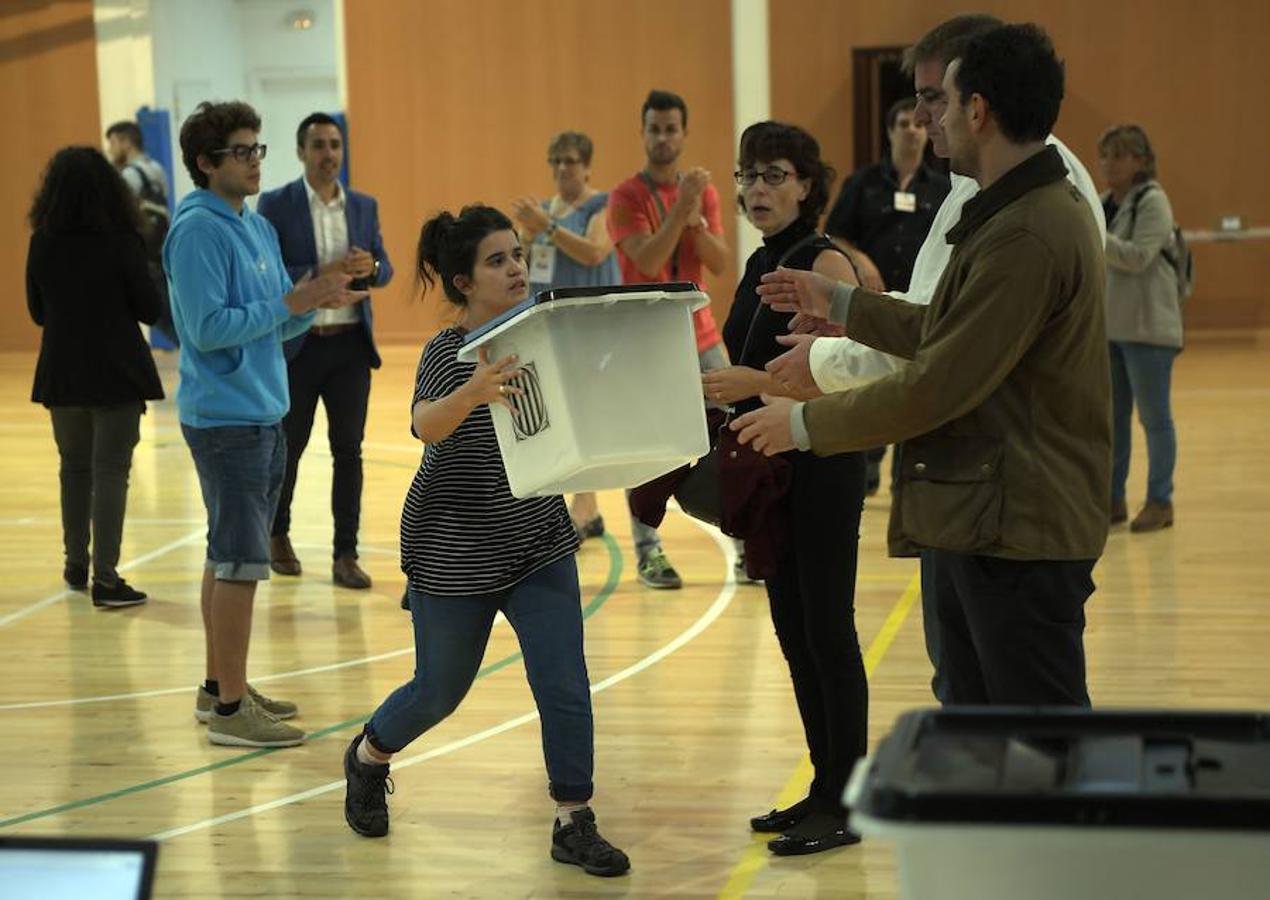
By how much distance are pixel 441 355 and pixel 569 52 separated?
13.0 meters

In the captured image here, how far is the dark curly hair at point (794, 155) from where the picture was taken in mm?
4145

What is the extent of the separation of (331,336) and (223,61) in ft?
43.1

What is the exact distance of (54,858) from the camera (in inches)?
69.2

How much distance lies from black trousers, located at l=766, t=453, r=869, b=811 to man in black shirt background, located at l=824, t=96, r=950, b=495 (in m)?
4.39

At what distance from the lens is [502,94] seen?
16719 millimetres

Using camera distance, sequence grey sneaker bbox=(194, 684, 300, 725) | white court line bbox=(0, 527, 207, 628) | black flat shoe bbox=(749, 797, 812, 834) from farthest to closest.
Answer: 1. white court line bbox=(0, 527, 207, 628)
2. grey sneaker bbox=(194, 684, 300, 725)
3. black flat shoe bbox=(749, 797, 812, 834)

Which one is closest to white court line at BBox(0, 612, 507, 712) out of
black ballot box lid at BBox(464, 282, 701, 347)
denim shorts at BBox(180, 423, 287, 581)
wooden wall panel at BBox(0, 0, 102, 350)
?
denim shorts at BBox(180, 423, 287, 581)

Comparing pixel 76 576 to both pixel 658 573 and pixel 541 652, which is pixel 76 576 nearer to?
pixel 658 573

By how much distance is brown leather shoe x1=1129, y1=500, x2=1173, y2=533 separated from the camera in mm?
7961

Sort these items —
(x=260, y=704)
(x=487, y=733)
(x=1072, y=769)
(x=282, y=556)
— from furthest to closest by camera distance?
1. (x=282, y=556)
2. (x=260, y=704)
3. (x=487, y=733)
4. (x=1072, y=769)

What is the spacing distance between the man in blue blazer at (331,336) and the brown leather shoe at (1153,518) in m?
3.43

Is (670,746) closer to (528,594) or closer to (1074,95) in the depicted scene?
(528,594)

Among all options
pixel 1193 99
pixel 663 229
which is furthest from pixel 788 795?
pixel 1193 99

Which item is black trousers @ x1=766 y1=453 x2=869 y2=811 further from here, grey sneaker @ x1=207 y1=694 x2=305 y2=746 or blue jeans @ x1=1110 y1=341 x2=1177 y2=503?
blue jeans @ x1=1110 y1=341 x2=1177 y2=503
